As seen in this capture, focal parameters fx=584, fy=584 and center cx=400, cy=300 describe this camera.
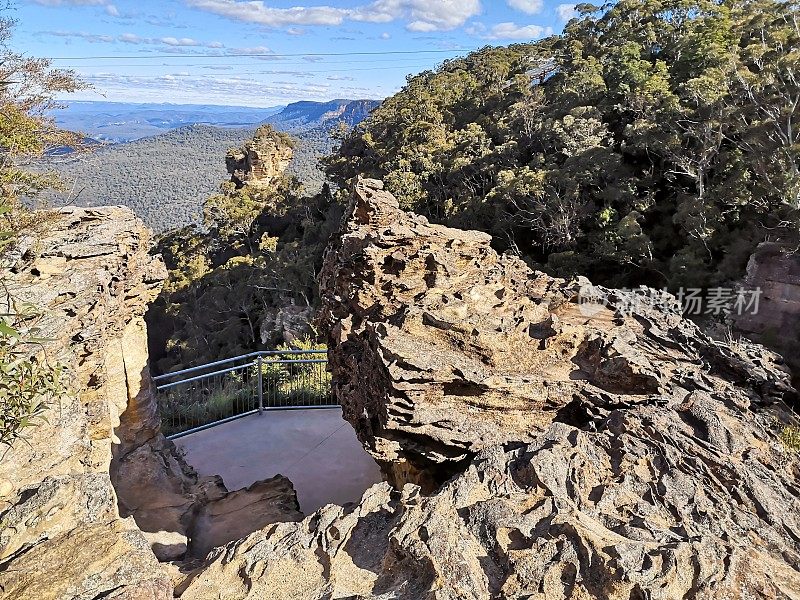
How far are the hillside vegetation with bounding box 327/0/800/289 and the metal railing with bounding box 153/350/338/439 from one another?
368 inches

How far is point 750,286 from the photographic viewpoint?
13016 mm

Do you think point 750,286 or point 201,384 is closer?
point 201,384

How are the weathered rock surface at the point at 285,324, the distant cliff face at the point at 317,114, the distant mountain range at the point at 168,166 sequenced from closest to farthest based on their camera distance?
the weathered rock surface at the point at 285,324 < the distant mountain range at the point at 168,166 < the distant cliff face at the point at 317,114

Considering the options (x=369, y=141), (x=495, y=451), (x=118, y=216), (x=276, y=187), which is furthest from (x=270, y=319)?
(x=495, y=451)

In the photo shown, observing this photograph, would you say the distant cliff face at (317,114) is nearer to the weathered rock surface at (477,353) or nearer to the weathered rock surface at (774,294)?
the weathered rock surface at (774,294)

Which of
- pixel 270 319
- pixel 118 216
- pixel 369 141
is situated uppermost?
pixel 369 141

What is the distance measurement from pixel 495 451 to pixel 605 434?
81 cm

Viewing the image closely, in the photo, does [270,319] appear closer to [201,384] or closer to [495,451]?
[201,384]

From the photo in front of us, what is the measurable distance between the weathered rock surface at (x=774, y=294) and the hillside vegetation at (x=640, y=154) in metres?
0.52

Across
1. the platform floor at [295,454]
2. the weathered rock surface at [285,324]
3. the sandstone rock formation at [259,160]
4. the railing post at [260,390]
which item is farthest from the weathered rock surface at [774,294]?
the sandstone rock formation at [259,160]

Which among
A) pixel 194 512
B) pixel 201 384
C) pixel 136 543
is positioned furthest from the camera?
pixel 201 384

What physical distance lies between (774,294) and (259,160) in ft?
94.8

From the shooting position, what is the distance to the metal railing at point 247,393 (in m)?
8.98

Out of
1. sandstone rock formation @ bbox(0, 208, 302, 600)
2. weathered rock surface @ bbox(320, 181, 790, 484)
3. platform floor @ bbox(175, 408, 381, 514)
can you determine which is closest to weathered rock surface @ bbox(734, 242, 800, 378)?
weathered rock surface @ bbox(320, 181, 790, 484)
